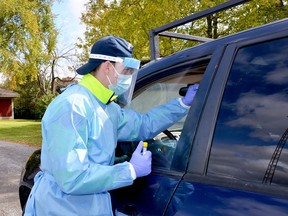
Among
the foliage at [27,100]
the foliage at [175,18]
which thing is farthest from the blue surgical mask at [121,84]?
the foliage at [27,100]

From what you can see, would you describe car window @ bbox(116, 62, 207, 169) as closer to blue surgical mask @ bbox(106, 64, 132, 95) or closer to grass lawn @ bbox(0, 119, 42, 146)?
blue surgical mask @ bbox(106, 64, 132, 95)

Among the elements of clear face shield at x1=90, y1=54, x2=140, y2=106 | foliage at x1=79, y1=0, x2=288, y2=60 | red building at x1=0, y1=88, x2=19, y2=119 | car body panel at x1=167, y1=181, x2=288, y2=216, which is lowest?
red building at x1=0, y1=88, x2=19, y2=119

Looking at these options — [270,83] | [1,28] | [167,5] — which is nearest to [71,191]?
[270,83]

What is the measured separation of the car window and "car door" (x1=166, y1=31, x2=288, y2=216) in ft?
0.94

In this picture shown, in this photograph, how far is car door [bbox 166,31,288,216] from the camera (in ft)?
4.40

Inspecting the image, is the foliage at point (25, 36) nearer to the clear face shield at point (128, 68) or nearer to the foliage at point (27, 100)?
the foliage at point (27, 100)

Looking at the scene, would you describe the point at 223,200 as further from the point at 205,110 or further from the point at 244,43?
the point at 244,43

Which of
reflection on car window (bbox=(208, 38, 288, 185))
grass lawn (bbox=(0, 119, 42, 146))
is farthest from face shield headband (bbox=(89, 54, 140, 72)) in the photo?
grass lawn (bbox=(0, 119, 42, 146))

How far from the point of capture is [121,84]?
6.55 feet

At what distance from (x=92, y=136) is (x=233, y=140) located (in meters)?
0.68

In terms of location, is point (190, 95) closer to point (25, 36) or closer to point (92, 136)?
point (92, 136)

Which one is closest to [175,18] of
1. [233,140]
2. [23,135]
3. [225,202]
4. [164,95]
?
[164,95]

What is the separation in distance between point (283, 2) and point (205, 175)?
9.87 metres

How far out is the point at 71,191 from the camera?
5.57ft
